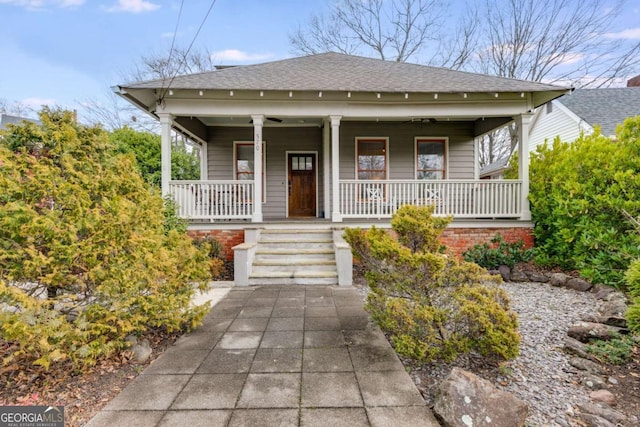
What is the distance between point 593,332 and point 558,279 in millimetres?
2810

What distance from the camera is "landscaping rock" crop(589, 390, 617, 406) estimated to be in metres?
2.18

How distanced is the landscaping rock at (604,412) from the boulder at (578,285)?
12.8 ft

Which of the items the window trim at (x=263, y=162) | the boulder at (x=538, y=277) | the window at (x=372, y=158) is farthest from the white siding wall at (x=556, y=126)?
the window trim at (x=263, y=162)

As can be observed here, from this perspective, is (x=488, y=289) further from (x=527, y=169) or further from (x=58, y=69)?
(x=58, y=69)

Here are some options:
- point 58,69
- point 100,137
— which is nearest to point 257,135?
point 100,137

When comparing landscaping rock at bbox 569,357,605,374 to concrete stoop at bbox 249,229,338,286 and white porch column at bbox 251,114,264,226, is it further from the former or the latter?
white porch column at bbox 251,114,264,226

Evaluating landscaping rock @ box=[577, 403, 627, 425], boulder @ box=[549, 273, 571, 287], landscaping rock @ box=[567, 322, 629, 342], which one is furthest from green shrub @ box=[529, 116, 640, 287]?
landscaping rock @ box=[577, 403, 627, 425]

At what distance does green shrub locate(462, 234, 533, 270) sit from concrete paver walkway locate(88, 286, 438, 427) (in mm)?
3802

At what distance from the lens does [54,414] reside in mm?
1962

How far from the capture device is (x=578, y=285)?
17.0 ft

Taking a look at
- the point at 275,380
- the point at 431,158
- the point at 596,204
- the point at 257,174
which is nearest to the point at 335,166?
the point at 257,174

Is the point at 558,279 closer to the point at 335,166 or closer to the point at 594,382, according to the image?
the point at 594,382

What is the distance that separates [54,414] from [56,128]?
7.44 ft

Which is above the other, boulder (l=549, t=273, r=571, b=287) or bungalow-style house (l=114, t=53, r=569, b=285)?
bungalow-style house (l=114, t=53, r=569, b=285)
